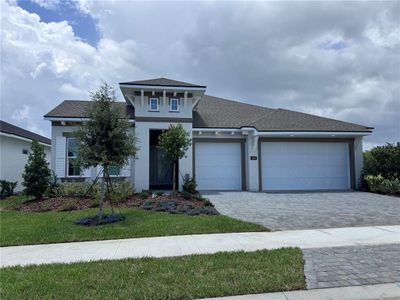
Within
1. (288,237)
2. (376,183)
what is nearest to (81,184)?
(288,237)

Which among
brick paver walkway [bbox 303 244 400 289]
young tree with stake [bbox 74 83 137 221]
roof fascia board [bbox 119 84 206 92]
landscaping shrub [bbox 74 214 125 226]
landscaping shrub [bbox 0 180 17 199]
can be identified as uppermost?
roof fascia board [bbox 119 84 206 92]

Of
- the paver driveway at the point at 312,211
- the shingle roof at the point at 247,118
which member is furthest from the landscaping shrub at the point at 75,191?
the paver driveway at the point at 312,211

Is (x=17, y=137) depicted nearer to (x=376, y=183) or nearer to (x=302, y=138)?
(x=302, y=138)

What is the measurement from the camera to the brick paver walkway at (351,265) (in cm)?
461

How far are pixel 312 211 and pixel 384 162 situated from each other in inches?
365

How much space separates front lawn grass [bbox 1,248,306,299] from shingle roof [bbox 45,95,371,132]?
490 inches

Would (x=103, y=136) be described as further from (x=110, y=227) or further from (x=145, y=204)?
(x=145, y=204)

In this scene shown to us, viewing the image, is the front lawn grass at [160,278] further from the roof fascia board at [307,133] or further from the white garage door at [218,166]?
the roof fascia board at [307,133]

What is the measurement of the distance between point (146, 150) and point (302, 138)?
950 cm

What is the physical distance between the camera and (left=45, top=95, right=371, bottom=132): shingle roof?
17.6 meters

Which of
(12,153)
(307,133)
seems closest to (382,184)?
(307,133)

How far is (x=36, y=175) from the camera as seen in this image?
539 inches

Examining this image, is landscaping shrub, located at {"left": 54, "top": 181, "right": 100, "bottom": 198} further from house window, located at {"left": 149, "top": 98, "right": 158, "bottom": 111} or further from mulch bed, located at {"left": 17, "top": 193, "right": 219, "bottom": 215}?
house window, located at {"left": 149, "top": 98, "right": 158, "bottom": 111}

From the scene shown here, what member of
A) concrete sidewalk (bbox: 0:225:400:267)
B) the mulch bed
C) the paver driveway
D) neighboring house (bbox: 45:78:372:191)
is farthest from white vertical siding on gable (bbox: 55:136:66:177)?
concrete sidewalk (bbox: 0:225:400:267)
